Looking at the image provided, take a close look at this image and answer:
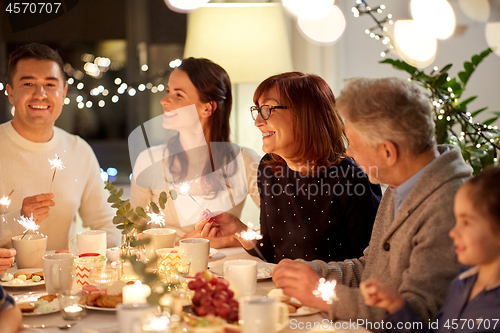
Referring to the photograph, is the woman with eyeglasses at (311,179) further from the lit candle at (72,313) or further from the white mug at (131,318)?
the white mug at (131,318)

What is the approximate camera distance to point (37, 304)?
1.21 metres

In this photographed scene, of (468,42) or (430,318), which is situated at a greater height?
(468,42)

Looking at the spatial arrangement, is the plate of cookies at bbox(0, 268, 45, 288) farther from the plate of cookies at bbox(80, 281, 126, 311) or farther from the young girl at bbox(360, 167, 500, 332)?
the young girl at bbox(360, 167, 500, 332)

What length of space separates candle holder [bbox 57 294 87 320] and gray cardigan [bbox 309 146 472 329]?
60 centimetres

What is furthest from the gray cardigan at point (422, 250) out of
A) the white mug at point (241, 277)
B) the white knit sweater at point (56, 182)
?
the white knit sweater at point (56, 182)

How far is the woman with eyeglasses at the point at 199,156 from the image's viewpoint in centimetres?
254

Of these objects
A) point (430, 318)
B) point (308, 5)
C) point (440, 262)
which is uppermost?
point (308, 5)

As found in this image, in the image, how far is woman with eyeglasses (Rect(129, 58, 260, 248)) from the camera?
8.32 feet

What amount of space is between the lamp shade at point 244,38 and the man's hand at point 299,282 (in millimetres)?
1870

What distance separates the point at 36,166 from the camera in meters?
2.42

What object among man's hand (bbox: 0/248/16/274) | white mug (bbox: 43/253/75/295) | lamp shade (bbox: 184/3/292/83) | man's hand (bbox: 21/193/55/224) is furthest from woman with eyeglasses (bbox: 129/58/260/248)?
white mug (bbox: 43/253/75/295)

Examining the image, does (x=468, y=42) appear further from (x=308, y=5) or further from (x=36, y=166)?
(x=36, y=166)

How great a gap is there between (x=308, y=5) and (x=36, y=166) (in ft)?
7.40

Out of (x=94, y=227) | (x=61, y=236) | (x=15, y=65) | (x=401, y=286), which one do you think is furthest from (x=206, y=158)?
(x=401, y=286)
